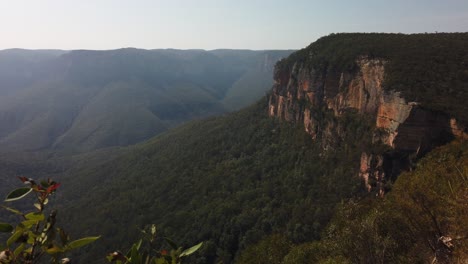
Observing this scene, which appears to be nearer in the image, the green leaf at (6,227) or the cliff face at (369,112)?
the green leaf at (6,227)

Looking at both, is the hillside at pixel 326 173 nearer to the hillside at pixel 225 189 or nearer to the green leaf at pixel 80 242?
the hillside at pixel 225 189

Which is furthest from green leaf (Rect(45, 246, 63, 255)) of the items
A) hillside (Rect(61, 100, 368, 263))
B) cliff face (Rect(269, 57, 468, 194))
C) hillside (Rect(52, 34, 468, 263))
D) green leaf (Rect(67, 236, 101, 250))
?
hillside (Rect(61, 100, 368, 263))

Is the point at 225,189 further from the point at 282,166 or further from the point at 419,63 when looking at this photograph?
the point at 419,63

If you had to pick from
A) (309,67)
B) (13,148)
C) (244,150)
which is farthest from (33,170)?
(309,67)

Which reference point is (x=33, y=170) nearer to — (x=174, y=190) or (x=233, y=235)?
(x=174, y=190)

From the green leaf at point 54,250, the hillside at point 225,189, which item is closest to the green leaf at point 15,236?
the green leaf at point 54,250

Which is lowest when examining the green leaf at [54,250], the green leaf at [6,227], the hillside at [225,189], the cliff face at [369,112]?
the hillside at [225,189]

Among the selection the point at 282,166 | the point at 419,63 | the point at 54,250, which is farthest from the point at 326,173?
the point at 54,250

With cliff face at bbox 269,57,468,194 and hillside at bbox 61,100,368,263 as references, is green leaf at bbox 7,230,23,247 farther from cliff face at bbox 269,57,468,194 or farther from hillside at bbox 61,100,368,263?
hillside at bbox 61,100,368,263
